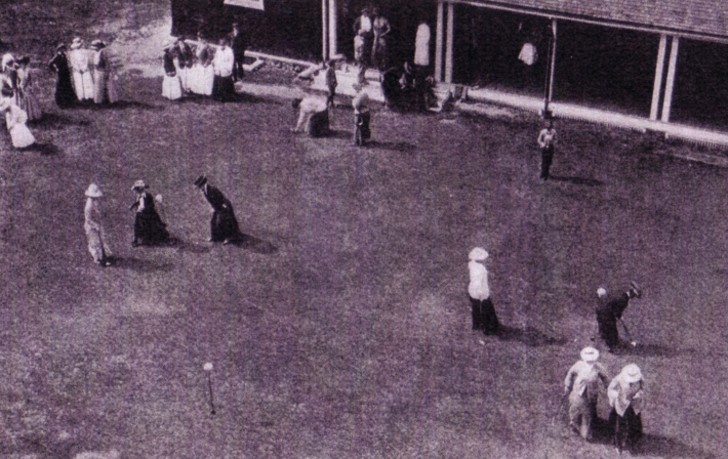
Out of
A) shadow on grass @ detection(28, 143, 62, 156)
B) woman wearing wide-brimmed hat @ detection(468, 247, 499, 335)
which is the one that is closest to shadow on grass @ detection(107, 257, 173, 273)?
shadow on grass @ detection(28, 143, 62, 156)

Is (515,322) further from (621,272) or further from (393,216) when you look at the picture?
(393,216)

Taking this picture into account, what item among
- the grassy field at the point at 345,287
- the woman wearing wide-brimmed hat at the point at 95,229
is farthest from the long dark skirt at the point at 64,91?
the woman wearing wide-brimmed hat at the point at 95,229

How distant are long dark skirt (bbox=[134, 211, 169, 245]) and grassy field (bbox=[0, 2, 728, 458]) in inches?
11.4

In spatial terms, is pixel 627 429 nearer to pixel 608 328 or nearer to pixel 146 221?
pixel 608 328

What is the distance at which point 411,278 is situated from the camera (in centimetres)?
1841

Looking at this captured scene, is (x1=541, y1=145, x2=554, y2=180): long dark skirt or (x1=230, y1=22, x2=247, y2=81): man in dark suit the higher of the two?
(x1=230, y1=22, x2=247, y2=81): man in dark suit

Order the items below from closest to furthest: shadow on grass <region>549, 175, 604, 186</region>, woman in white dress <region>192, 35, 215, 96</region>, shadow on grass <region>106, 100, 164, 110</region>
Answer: shadow on grass <region>549, 175, 604, 186</region>
shadow on grass <region>106, 100, 164, 110</region>
woman in white dress <region>192, 35, 215, 96</region>

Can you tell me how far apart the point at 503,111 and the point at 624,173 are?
416cm

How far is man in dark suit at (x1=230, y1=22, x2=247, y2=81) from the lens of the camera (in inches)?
1036

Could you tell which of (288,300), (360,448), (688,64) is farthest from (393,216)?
(688,64)

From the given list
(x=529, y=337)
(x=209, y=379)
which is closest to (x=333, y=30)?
(x=529, y=337)

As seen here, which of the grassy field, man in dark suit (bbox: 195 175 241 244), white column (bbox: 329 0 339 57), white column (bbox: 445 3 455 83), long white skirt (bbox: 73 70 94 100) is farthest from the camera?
white column (bbox: 329 0 339 57)

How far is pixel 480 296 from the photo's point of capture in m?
16.5

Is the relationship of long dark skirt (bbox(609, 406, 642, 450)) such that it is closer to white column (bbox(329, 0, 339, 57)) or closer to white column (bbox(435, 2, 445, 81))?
white column (bbox(435, 2, 445, 81))
